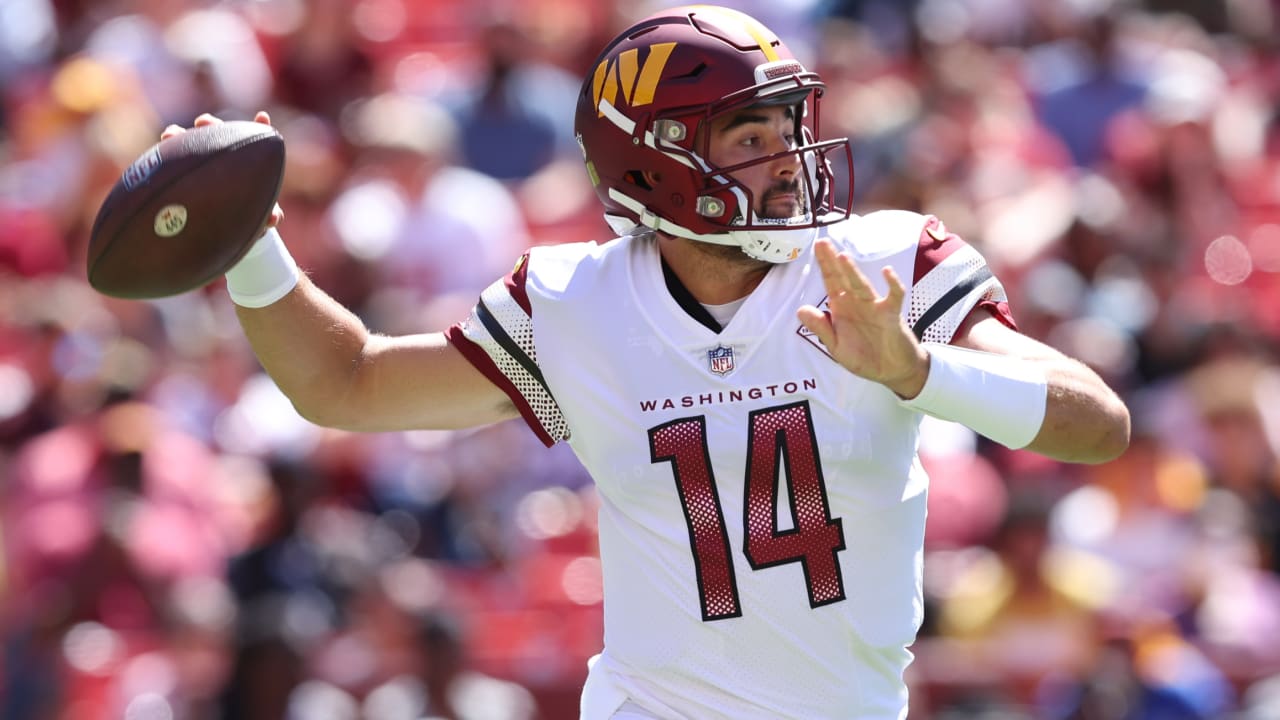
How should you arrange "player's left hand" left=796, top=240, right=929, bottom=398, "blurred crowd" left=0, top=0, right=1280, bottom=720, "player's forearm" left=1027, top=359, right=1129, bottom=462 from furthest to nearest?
"blurred crowd" left=0, top=0, right=1280, bottom=720, "player's forearm" left=1027, top=359, right=1129, bottom=462, "player's left hand" left=796, top=240, right=929, bottom=398

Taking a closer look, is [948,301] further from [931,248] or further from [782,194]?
[782,194]

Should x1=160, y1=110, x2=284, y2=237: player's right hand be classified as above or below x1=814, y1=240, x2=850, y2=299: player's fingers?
below

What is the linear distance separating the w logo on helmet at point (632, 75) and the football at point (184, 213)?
62cm

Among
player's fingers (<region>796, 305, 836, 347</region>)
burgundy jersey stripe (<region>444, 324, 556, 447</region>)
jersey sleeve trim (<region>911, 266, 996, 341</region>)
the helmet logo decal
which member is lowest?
burgundy jersey stripe (<region>444, 324, 556, 447</region>)

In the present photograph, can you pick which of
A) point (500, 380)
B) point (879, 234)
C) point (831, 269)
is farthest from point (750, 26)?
point (500, 380)

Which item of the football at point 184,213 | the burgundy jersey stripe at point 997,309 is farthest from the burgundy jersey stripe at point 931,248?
the football at point 184,213

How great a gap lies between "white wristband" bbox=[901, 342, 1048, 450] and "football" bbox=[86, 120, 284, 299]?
1258 millimetres

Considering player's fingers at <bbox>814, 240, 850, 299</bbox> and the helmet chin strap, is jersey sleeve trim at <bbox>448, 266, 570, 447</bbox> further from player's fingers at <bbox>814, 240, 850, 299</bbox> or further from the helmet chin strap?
player's fingers at <bbox>814, 240, 850, 299</bbox>

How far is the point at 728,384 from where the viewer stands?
11.4ft

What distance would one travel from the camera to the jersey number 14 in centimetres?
341

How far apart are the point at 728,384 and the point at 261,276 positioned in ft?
2.99

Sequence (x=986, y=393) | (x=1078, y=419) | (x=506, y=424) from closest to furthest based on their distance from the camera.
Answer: (x=986, y=393) → (x=1078, y=419) → (x=506, y=424)

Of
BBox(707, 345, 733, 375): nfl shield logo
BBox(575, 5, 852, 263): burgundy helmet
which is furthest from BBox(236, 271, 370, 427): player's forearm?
BBox(707, 345, 733, 375): nfl shield logo

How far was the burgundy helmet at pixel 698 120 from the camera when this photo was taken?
349 centimetres
